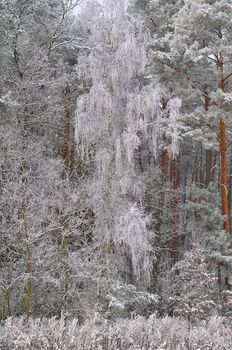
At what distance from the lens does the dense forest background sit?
412 inches

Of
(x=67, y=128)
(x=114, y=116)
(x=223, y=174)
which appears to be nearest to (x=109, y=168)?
(x=114, y=116)

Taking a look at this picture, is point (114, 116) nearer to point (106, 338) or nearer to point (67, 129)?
point (67, 129)

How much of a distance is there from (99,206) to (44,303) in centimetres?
298

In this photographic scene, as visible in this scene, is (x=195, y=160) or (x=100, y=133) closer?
(x=100, y=133)

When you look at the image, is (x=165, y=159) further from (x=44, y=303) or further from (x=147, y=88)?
(x=44, y=303)

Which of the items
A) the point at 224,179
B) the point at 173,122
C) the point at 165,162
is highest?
the point at 173,122

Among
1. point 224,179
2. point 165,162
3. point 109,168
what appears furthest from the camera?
point 165,162

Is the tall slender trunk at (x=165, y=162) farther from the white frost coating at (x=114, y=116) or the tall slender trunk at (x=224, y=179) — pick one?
the white frost coating at (x=114, y=116)

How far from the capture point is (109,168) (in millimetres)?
11984

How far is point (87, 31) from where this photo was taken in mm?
14320

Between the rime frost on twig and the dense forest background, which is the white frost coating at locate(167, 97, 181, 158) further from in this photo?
the rime frost on twig

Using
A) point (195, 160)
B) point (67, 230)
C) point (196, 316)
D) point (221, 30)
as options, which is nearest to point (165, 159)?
point (221, 30)

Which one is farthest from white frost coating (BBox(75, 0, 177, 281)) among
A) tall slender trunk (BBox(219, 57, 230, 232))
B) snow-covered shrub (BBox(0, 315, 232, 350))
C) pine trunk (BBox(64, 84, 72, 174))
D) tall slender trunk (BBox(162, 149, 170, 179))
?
snow-covered shrub (BBox(0, 315, 232, 350))

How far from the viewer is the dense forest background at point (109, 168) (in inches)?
412
